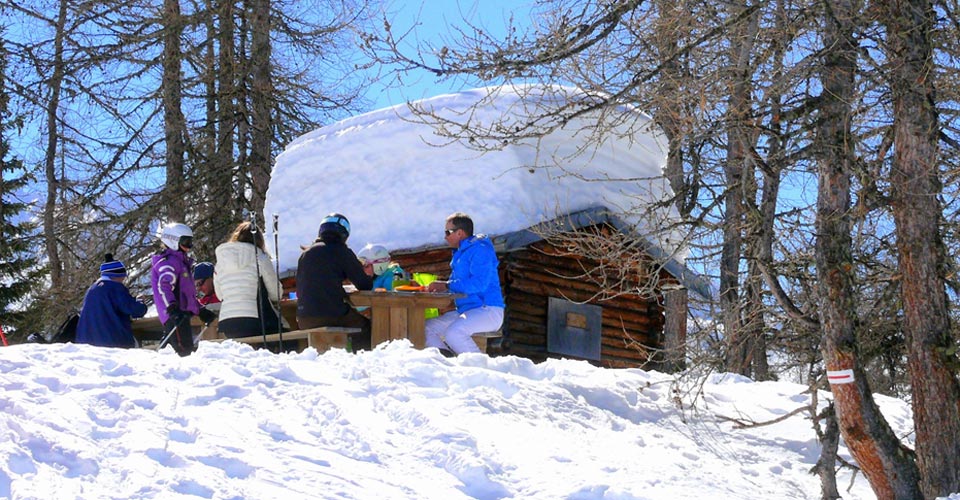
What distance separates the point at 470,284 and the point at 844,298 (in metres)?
3.90

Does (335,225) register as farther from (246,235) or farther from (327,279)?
(246,235)

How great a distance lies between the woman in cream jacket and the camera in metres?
9.90

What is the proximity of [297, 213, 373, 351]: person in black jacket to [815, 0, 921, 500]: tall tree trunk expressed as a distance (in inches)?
166

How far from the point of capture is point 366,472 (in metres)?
5.60

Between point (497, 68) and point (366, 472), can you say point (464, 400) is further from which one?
point (497, 68)

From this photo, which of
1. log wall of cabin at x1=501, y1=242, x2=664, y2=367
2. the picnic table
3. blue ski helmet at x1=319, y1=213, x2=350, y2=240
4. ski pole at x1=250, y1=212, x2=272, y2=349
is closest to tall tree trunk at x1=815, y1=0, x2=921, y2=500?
the picnic table

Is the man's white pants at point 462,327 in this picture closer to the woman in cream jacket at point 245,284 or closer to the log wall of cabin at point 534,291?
the woman in cream jacket at point 245,284

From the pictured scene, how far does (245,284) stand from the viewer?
392 inches

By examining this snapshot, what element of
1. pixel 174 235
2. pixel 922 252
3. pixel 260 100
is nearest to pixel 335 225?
pixel 174 235

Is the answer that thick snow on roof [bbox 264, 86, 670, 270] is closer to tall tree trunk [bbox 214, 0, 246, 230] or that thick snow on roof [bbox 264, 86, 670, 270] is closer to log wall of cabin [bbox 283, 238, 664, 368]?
log wall of cabin [bbox 283, 238, 664, 368]

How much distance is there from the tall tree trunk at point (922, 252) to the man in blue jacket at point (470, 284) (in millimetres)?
3979

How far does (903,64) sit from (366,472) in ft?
13.3

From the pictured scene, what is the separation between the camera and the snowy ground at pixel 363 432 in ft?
17.0

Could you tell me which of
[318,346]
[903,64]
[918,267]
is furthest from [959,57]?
[318,346]
